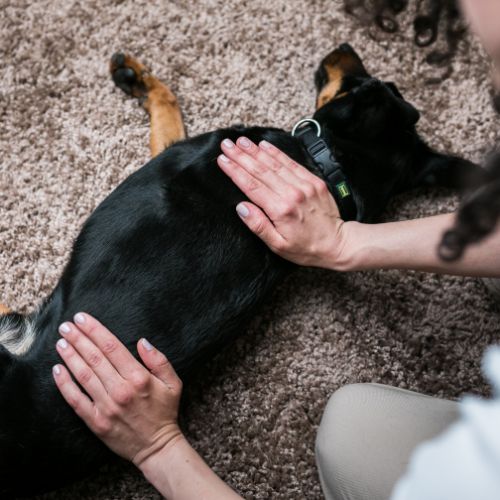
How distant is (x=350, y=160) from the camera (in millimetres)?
1223

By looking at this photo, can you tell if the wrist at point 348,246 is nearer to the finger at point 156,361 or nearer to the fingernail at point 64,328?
the finger at point 156,361

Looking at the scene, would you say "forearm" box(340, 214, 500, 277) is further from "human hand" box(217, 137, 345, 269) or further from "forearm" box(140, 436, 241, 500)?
"forearm" box(140, 436, 241, 500)

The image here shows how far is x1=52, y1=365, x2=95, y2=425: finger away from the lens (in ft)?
3.19

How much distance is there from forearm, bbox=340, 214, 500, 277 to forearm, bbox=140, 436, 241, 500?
19.2 inches

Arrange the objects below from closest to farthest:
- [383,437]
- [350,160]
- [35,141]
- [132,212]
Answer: [383,437] < [132,212] < [350,160] < [35,141]

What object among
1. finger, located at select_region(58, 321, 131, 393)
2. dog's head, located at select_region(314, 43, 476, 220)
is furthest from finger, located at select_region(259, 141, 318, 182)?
finger, located at select_region(58, 321, 131, 393)

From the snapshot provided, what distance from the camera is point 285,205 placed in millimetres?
1116

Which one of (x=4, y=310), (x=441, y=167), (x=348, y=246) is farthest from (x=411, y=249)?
(x=4, y=310)

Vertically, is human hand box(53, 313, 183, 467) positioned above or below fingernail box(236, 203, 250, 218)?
below

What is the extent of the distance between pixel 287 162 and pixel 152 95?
459mm

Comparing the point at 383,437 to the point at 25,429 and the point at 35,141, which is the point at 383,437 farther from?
the point at 35,141

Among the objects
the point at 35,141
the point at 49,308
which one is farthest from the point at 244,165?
the point at 35,141

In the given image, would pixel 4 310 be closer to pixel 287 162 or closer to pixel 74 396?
pixel 74 396

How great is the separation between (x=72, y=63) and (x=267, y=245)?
2.49 feet
